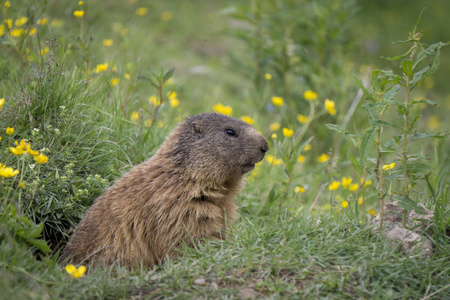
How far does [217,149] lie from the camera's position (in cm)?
399

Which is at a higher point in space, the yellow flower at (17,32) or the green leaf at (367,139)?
the yellow flower at (17,32)

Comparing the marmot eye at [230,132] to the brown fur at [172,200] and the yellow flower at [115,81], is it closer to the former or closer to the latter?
the brown fur at [172,200]

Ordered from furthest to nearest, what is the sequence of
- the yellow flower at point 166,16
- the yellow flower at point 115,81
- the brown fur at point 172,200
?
the yellow flower at point 166,16
the yellow flower at point 115,81
the brown fur at point 172,200

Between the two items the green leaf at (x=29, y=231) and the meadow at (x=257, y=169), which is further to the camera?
the green leaf at (x=29, y=231)

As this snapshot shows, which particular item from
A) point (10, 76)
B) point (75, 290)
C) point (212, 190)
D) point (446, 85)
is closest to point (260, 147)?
point (212, 190)

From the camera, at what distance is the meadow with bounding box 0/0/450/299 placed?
2.87 m

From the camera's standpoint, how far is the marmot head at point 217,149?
394 centimetres

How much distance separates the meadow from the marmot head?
473 millimetres

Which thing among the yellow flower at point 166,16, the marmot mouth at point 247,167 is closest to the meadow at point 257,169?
the marmot mouth at point 247,167

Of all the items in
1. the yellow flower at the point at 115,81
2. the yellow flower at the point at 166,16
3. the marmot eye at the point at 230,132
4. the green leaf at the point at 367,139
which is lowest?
the marmot eye at the point at 230,132

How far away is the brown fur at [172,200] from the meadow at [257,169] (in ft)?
0.79

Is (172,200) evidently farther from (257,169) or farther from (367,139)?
(257,169)

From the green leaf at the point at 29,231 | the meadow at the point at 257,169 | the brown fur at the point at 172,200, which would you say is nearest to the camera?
the meadow at the point at 257,169

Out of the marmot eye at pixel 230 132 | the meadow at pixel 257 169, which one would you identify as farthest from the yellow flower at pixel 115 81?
the marmot eye at pixel 230 132
